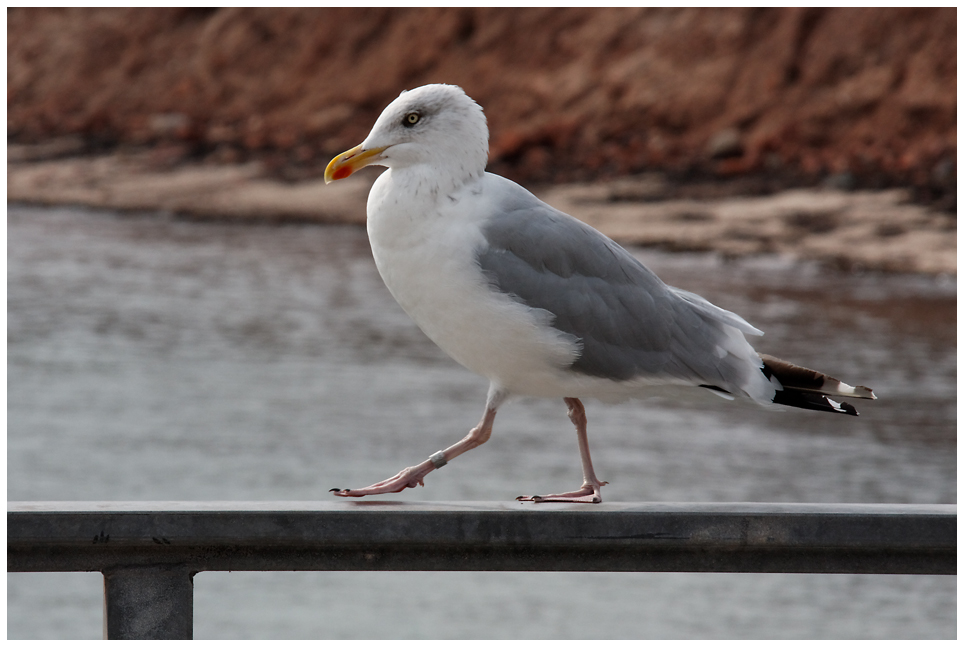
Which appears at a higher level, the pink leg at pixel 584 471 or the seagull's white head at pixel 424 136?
the seagull's white head at pixel 424 136

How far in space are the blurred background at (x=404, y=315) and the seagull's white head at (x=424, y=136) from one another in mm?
3202

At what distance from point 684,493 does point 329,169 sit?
5.98 m

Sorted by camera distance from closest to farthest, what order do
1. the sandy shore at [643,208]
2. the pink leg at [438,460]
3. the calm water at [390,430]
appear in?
the pink leg at [438,460] → the calm water at [390,430] → the sandy shore at [643,208]

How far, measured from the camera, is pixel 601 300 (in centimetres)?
300

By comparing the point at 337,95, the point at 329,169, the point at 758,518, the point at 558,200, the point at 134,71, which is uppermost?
the point at 134,71

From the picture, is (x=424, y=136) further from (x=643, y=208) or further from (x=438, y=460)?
(x=643, y=208)

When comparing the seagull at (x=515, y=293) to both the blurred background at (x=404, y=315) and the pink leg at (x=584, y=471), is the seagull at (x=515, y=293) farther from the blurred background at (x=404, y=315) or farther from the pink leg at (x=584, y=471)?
the blurred background at (x=404, y=315)

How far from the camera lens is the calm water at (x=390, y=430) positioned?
702 centimetres

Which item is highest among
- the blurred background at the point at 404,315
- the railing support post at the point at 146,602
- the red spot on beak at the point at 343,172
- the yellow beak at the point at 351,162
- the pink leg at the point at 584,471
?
the blurred background at the point at 404,315

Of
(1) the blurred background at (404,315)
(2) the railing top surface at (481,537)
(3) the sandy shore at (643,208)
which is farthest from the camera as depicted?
(3) the sandy shore at (643,208)

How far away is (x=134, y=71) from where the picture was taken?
89.5ft

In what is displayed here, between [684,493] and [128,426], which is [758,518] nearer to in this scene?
[684,493]

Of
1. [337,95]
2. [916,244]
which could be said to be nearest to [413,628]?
[916,244]

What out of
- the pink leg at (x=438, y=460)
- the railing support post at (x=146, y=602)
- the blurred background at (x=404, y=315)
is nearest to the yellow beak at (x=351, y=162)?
the pink leg at (x=438, y=460)
